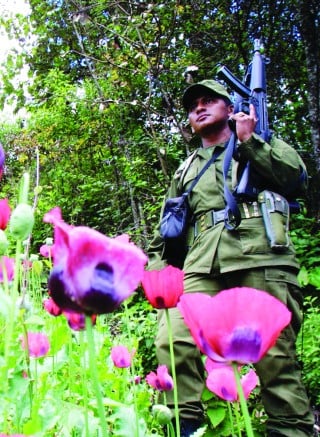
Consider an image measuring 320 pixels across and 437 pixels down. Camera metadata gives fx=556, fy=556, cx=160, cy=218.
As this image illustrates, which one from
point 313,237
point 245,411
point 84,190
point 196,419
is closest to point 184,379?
point 196,419

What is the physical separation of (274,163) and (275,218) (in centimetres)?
16

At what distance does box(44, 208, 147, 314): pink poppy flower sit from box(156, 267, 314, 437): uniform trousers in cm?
130

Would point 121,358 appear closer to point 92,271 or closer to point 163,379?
point 163,379

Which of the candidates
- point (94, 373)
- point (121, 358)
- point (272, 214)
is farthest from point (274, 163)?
point (94, 373)

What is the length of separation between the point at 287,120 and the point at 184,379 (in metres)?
2.53

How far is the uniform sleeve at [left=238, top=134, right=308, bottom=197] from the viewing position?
1.62m

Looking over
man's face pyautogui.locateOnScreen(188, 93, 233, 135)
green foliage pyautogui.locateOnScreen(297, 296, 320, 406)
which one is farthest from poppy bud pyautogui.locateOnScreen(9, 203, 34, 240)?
green foliage pyautogui.locateOnScreen(297, 296, 320, 406)

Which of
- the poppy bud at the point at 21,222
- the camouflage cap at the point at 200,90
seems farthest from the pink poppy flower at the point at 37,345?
the camouflage cap at the point at 200,90

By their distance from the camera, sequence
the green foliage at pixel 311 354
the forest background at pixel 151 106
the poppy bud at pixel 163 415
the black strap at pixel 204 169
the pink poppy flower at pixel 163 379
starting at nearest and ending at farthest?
the poppy bud at pixel 163 415 → the pink poppy flower at pixel 163 379 → the black strap at pixel 204 169 → the green foliage at pixel 311 354 → the forest background at pixel 151 106

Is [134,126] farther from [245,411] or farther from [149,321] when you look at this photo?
[245,411]

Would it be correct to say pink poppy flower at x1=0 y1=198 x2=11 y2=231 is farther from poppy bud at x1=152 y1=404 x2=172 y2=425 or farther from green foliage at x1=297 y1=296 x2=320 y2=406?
green foliage at x1=297 y1=296 x2=320 y2=406

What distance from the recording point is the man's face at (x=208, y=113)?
2.00m

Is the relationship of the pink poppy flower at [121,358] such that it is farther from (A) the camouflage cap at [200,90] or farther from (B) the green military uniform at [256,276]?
(A) the camouflage cap at [200,90]

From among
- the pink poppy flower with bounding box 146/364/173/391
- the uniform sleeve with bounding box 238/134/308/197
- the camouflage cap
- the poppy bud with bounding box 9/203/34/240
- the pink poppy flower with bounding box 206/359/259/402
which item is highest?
the camouflage cap
